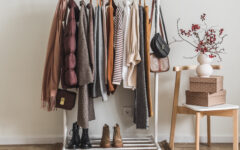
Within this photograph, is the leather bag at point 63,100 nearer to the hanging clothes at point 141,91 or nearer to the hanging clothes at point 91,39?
the hanging clothes at point 91,39

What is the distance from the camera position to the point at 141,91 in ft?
6.04

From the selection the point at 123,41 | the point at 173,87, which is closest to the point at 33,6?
the point at 123,41

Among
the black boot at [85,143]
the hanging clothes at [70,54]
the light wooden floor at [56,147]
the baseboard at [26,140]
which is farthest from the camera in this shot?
the baseboard at [26,140]

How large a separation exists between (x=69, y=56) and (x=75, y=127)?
2.20 ft

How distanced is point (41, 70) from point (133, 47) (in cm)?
100

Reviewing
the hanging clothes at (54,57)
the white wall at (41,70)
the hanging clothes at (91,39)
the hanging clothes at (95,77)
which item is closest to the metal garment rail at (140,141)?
the white wall at (41,70)

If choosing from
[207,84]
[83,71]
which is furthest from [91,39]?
[207,84]

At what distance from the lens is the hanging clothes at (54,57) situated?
1795 mm

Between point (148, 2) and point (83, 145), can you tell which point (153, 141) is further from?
point (148, 2)

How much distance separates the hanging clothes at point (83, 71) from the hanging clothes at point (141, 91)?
0.39 m

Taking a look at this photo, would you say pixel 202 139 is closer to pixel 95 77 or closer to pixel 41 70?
pixel 95 77

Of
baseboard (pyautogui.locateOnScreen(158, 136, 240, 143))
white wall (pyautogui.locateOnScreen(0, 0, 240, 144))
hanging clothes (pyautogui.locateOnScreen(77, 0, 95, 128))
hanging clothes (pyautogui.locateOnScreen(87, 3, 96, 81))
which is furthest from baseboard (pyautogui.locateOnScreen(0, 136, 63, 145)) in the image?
baseboard (pyautogui.locateOnScreen(158, 136, 240, 143))

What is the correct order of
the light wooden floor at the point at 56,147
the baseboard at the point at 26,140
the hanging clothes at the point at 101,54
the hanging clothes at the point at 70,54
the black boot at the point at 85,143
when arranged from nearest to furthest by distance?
the hanging clothes at the point at 70,54
the hanging clothes at the point at 101,54
the black boot at the point at 85,143
the light wooden floor at the point at 56,147
the baseboard at the point at 26,140

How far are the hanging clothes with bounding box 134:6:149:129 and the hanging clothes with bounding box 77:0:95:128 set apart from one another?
0.39m
